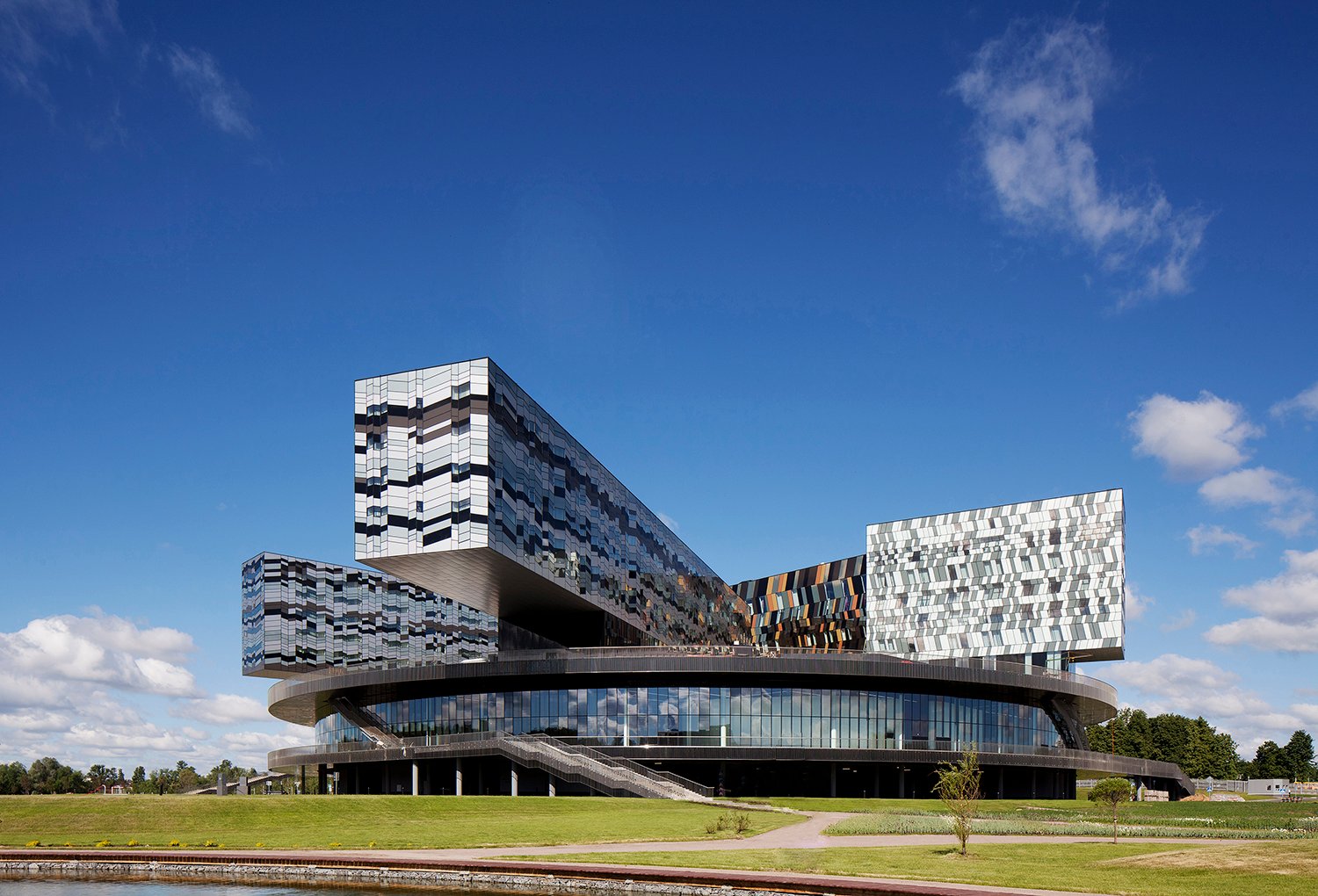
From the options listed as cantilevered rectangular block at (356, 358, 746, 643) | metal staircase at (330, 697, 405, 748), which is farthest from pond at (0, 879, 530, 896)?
metal staircase at (330, 697, 405, 748)

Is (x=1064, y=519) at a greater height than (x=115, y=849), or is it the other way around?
(x=1064, y=519)

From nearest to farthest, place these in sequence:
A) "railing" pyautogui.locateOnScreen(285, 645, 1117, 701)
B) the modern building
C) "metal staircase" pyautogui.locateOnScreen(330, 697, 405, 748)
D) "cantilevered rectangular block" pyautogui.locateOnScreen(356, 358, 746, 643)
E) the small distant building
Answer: "cantilevered rectangular block" pyautogui.locateOnScreen(356, 358, 746, 643) < the modern building < "railing" pyautogui.locateOnScreen(285, 645, 1117, 701) < "metal staircase" pyautogui.locateOnScreen(330, 697, 405, 748) < the small distant building

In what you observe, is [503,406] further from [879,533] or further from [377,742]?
[879,533]

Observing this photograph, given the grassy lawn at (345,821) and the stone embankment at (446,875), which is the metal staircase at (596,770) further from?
the stone embankment at (446,875)

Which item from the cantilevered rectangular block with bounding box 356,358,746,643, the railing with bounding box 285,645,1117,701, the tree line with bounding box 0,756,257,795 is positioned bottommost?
the tree line with bounding box 0,756,257,795

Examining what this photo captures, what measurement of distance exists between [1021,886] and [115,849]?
25.5 meters

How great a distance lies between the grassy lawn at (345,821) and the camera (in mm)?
37469

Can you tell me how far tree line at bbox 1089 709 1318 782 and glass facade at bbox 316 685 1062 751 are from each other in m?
88.6

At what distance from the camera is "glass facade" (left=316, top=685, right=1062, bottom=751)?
74.5 m

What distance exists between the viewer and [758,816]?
161 feet

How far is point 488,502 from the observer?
2392 inches

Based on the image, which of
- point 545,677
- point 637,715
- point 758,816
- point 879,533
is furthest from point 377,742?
point 879,533

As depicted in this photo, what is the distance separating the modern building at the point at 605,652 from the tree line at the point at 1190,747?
179 feet

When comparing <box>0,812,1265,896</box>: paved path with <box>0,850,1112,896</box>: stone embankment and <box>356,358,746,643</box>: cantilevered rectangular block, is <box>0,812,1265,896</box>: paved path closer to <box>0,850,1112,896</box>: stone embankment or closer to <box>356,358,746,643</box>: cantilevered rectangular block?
<box>0,850,1112,896</box>: stone embankment
